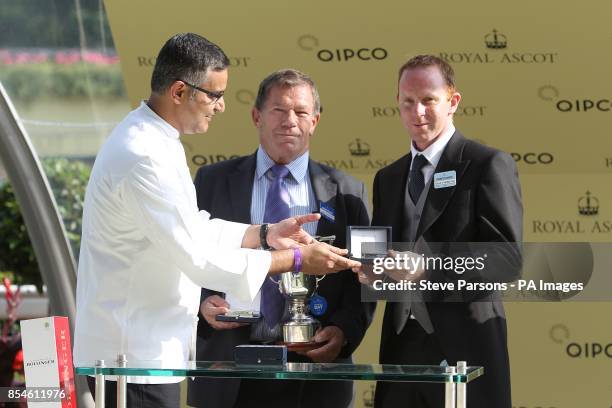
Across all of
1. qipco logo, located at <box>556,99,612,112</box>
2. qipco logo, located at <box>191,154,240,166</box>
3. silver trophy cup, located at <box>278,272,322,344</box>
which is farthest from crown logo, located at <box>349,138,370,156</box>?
silver trophy cup, located at <box>278,272,322,344</box>

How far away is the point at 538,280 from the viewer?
17.9 ft

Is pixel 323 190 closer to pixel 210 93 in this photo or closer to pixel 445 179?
pixel 445 179

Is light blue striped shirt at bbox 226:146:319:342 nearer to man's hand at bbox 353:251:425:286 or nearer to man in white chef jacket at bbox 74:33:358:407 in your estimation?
man's hand at bbox 353:251:425:286

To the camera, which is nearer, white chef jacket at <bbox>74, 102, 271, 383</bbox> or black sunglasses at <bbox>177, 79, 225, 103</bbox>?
white chef jacket at <bbox>74, 102, 271, 383</bbox>

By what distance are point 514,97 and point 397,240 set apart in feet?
5.89

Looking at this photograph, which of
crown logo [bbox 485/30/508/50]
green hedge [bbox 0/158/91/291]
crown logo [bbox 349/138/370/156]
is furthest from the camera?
green hedge [bbox 0/158/91/291]

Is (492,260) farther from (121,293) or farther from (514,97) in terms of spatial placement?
(514,97)

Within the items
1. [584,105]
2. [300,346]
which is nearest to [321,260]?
[300,346]

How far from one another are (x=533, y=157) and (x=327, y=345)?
2.03 meters

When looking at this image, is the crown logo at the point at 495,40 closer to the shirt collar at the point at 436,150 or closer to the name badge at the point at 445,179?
the shirt collar at the point at 436,150

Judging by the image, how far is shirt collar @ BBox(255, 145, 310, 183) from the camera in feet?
15.7

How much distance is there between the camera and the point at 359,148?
6.16m

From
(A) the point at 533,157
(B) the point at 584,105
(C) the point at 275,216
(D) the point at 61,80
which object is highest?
(D) the point at 61,80

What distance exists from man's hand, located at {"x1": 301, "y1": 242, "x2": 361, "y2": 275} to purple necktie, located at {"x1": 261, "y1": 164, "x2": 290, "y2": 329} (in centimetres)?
54
